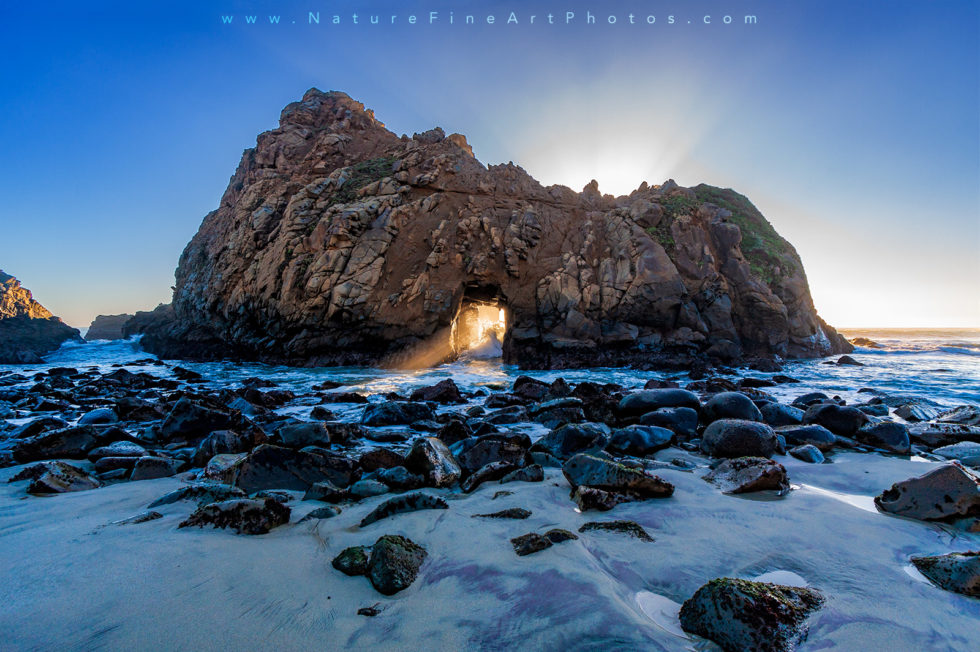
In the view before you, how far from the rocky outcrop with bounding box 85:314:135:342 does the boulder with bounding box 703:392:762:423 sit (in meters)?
73.1

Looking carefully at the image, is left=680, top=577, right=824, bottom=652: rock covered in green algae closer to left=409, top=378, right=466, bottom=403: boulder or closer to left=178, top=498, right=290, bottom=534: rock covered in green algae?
left=178, top=498, right=290, bottom=534: rock covered in green algae

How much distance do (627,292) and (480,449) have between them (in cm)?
1939

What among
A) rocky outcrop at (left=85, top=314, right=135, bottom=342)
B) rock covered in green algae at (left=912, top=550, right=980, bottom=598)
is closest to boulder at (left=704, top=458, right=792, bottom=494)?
rock covered in green algae at (left=912, top=550, right=980, bottom=598)

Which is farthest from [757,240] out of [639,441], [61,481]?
[61,481]

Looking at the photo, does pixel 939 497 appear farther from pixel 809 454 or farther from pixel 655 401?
pixel 655 401

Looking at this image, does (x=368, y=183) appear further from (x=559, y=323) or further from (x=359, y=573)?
(x=359, y=573)

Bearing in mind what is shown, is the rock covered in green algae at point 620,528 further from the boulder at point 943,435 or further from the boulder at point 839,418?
the boulder at point 943,435

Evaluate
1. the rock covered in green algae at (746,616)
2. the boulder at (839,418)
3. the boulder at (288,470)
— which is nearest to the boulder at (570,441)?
the boulder at (288,470)

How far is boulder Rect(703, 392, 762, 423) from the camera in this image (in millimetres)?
7074

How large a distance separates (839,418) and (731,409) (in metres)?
1.59

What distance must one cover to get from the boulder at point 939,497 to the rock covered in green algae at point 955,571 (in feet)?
3.74

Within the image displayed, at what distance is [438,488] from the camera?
442 centimetres

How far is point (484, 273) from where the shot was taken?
2484 cm

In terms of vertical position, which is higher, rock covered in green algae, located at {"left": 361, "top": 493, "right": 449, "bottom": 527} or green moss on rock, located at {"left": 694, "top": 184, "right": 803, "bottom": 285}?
green moss on rock, located at {"left": 694, "top": 184, "right": 803, "bottom": 285}
